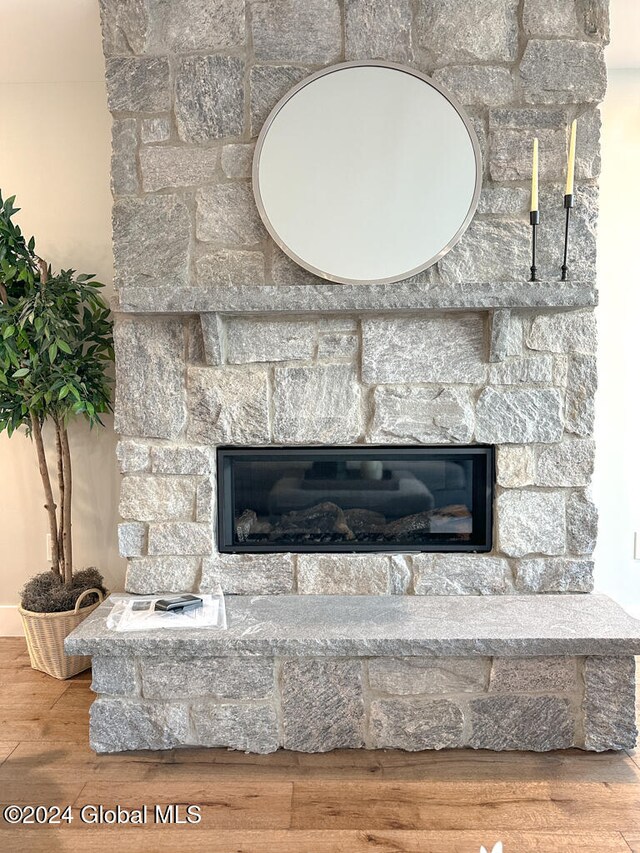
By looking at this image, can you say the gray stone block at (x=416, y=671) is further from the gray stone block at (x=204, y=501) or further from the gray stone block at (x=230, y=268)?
the gray stone block at (x=230, y=268)

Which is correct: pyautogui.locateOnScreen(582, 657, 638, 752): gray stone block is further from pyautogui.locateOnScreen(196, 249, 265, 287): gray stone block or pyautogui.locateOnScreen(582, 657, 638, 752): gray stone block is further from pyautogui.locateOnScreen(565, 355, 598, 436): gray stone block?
pyautogui.locateOnScreen(196, 249, 265, 287): gray stone block

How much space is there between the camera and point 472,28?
2225 millimetres

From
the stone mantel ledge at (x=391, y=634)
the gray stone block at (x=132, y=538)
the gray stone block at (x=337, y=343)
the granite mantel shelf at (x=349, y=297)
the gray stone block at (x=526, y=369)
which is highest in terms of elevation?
the granite mantel shelf at (x=349, y=297)

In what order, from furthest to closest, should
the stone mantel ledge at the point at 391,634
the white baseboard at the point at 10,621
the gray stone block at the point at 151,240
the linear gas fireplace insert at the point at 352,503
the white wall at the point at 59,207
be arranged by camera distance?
the white baseboard at the point at 10,621, the white wall at the point at 59,207, the linear gas fireplace insert at the point at 352,503, the gray stone block at the point at 151,240, the stone mantel ledge at the point at 391,634

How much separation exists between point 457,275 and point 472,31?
0.80m

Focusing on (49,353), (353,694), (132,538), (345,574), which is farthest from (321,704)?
(49,353)

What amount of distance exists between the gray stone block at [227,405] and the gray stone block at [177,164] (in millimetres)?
653

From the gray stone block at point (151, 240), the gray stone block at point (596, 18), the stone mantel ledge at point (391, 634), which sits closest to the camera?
the stone mantel ledge at point (391, 634)

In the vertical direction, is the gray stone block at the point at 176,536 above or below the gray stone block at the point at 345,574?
above

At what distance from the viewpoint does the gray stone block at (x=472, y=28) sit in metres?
2.22

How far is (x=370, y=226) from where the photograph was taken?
7.39 ft

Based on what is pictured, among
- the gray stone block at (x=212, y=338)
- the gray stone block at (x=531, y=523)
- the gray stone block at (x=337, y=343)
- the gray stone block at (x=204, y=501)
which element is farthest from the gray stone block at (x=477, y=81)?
the gray stone block at (x=204, y=501)

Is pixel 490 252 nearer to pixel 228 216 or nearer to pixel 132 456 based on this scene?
pixel 228 216

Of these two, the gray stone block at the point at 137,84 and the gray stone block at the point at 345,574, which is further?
the gray stone block at the point at 345,574
